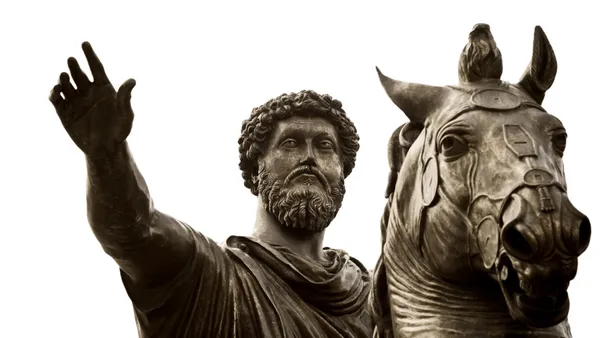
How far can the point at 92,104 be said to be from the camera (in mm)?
9539

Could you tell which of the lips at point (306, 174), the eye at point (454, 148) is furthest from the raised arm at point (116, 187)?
the eye at point (454, 148)

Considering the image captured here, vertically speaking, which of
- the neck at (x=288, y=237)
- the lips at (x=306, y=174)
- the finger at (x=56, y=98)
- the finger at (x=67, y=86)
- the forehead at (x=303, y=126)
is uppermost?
the forehead at (x=303, y=126)

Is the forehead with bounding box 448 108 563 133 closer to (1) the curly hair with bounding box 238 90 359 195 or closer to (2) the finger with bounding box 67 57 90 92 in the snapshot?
(2) the finger with bounding box 67 57 90 92

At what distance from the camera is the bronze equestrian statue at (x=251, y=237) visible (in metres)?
9.70

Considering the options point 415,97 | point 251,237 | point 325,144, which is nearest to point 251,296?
point 251,237

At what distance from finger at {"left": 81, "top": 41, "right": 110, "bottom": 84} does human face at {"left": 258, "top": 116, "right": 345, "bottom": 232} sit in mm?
2675

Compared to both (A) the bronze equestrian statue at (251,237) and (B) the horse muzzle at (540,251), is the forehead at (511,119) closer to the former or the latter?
(B) the horse muzzle at (540,251)

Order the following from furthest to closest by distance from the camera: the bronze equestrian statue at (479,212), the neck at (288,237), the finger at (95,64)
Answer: the neck at (288,237) < the finger at (95,64) < the bronze equestrian statue at (479,212)

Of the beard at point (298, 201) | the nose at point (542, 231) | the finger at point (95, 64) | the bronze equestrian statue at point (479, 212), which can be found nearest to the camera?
the nose at point (542, 231)

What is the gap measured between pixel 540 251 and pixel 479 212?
584mm

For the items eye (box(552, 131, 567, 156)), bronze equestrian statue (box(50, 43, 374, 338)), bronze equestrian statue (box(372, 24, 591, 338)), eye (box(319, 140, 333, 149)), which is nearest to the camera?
bronze equestrian statue (box(372, 24, 591, 338))

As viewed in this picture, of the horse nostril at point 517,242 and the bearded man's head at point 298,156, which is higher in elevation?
the bearded man's head at point 298,156

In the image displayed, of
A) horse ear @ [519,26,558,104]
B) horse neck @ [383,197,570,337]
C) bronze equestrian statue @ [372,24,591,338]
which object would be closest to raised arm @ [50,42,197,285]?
bronze equestrian statue @ [372,24,591,338]

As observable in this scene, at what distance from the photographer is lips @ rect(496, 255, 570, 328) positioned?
797cm
